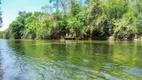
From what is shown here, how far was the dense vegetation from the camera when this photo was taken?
6100 centimetres

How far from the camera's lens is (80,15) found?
7500 cm

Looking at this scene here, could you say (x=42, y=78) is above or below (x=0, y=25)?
below

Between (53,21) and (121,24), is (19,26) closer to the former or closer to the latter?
(53,21)

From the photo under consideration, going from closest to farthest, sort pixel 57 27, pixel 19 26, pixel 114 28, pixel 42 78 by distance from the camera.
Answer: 1. pixel 42 78
2. pixel 114 28
3. pixel 57 27
4. pixel 19 26

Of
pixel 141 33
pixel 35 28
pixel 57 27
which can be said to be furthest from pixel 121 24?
pixel 35 28

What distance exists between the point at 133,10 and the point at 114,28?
315 inches

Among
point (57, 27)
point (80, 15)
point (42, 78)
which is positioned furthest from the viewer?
point (57, 27)

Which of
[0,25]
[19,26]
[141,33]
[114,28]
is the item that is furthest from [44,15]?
[19,26]

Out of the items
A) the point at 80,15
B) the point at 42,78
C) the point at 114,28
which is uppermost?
the point at 80,15

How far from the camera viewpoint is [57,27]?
79875mm

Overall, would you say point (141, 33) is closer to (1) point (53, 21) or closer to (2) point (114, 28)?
(2) point (114, 28)

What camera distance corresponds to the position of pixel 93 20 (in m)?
70.1

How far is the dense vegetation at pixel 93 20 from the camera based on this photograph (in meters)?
61.0

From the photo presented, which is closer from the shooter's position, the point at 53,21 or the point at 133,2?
the point at 133,2
